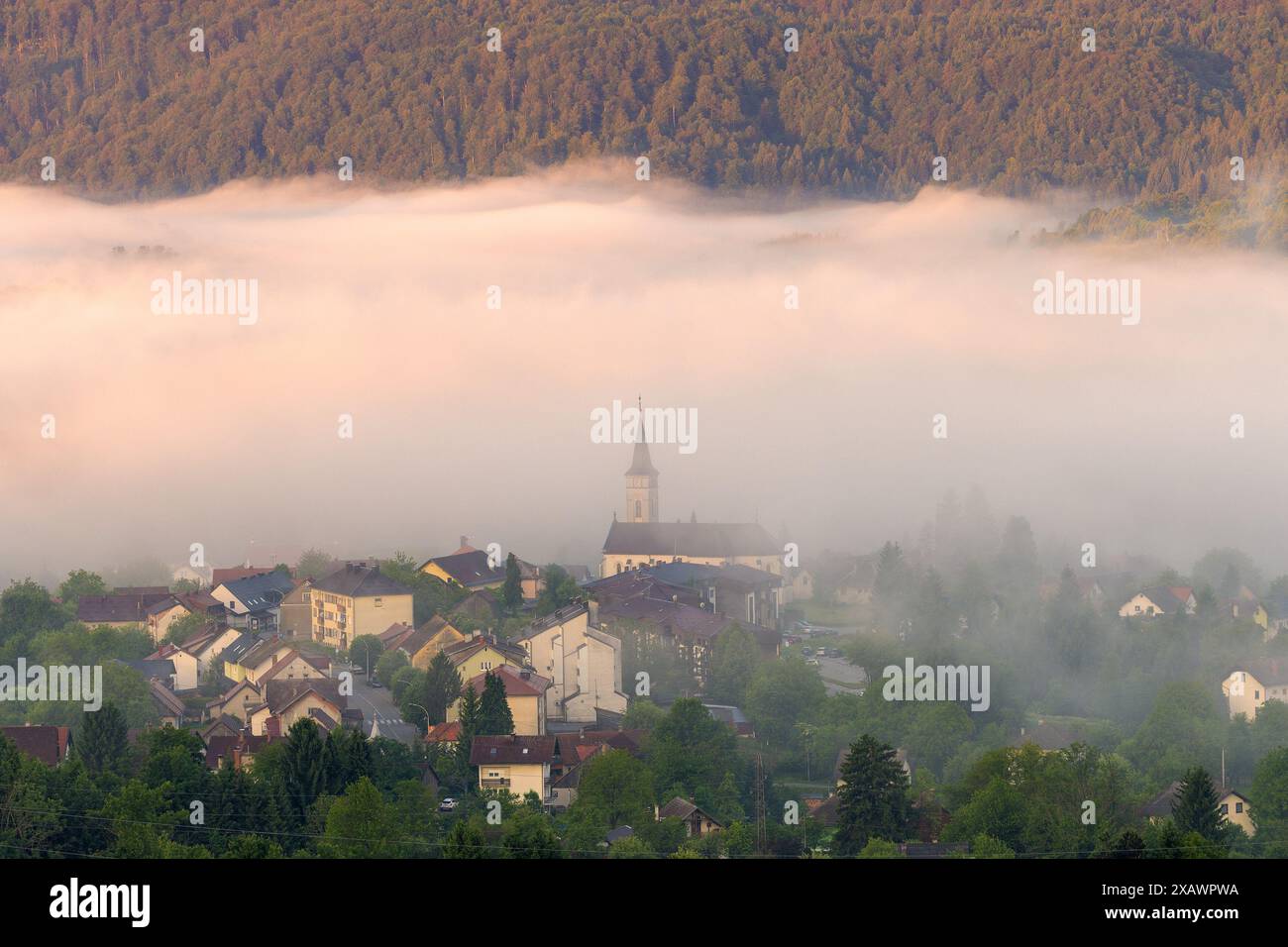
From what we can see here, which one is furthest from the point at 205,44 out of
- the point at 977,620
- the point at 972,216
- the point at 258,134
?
the point at 977,620

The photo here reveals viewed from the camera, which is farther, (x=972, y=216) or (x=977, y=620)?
(x=972, y=216)

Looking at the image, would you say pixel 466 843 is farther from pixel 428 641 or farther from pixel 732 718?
pixel 428 641

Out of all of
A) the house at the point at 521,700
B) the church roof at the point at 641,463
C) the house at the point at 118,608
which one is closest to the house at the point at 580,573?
the church roof at the point at 641,463

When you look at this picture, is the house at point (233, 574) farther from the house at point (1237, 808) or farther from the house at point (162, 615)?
the house at point (1237, 808)

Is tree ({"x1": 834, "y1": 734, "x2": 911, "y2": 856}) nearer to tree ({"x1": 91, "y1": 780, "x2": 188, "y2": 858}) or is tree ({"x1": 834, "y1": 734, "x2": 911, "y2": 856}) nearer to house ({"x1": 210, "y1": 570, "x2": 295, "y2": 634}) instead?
tree ({"x1": 91, "y1": 780, "x2": 188, "y2": 858})

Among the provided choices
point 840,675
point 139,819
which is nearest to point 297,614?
point 840,675

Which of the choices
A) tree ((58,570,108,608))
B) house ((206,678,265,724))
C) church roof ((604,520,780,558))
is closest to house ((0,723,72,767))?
house ((206,678,265,724))

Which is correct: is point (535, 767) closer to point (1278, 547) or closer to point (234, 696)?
point (234, 696)
